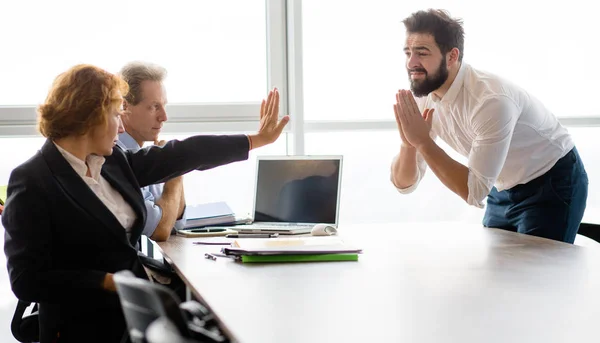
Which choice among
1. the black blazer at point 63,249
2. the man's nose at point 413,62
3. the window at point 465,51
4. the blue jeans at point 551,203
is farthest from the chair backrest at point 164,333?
the window at point 465,51

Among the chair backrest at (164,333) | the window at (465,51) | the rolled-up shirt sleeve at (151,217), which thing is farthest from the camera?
the window at (465,51)

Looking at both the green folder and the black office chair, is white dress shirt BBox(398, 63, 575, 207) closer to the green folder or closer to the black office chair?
the green folder

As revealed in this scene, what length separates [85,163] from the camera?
237 centimetres

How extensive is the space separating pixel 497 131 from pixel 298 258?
95 centimetres

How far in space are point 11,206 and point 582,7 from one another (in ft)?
11.6

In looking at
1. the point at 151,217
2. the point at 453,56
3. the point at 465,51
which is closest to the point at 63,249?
the point at 151,217

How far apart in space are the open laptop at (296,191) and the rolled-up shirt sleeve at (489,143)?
0.53 metres

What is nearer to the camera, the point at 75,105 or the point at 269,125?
the point at 75,105

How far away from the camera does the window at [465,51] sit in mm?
4258

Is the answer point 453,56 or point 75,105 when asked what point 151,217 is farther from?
point 453,56

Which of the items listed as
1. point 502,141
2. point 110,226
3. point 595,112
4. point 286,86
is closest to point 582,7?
point 595,112

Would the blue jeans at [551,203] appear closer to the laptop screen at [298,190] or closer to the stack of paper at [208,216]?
the laptop screen at [298,190]

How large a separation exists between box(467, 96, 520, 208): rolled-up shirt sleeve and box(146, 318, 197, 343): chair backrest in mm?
1802

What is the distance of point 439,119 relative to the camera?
3297mm
